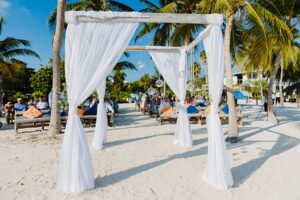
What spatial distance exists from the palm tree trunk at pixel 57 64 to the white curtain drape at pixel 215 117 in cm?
636

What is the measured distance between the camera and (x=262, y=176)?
201 inches

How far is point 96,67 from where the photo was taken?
474 centimetres

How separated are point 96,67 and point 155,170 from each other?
247 cm

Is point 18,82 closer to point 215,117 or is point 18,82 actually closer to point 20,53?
point 20,53

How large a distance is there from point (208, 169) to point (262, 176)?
3.99ft

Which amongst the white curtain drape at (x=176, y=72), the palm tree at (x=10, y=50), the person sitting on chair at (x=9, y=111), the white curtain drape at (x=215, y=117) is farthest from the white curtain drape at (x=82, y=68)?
the palm tree at (x=10, y=50)

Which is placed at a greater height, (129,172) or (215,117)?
(215,117)

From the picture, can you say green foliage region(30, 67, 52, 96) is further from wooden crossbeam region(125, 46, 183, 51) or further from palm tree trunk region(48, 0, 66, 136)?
wooden crossbeam region(125, 46, 183, 51)

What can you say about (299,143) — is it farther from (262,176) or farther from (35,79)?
(35,79)

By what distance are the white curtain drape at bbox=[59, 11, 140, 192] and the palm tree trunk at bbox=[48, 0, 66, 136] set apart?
209 inches

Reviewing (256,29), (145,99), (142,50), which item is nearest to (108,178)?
(142,50)

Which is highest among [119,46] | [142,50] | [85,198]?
[142,50]

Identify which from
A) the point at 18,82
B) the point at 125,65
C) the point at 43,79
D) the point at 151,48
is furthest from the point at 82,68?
the point at 18,82

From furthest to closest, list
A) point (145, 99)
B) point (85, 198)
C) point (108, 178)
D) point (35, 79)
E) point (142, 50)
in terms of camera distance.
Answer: point (35, 79)
point (145, 99)
point (142, 50)
point (108, 178)
point (85, 198)
